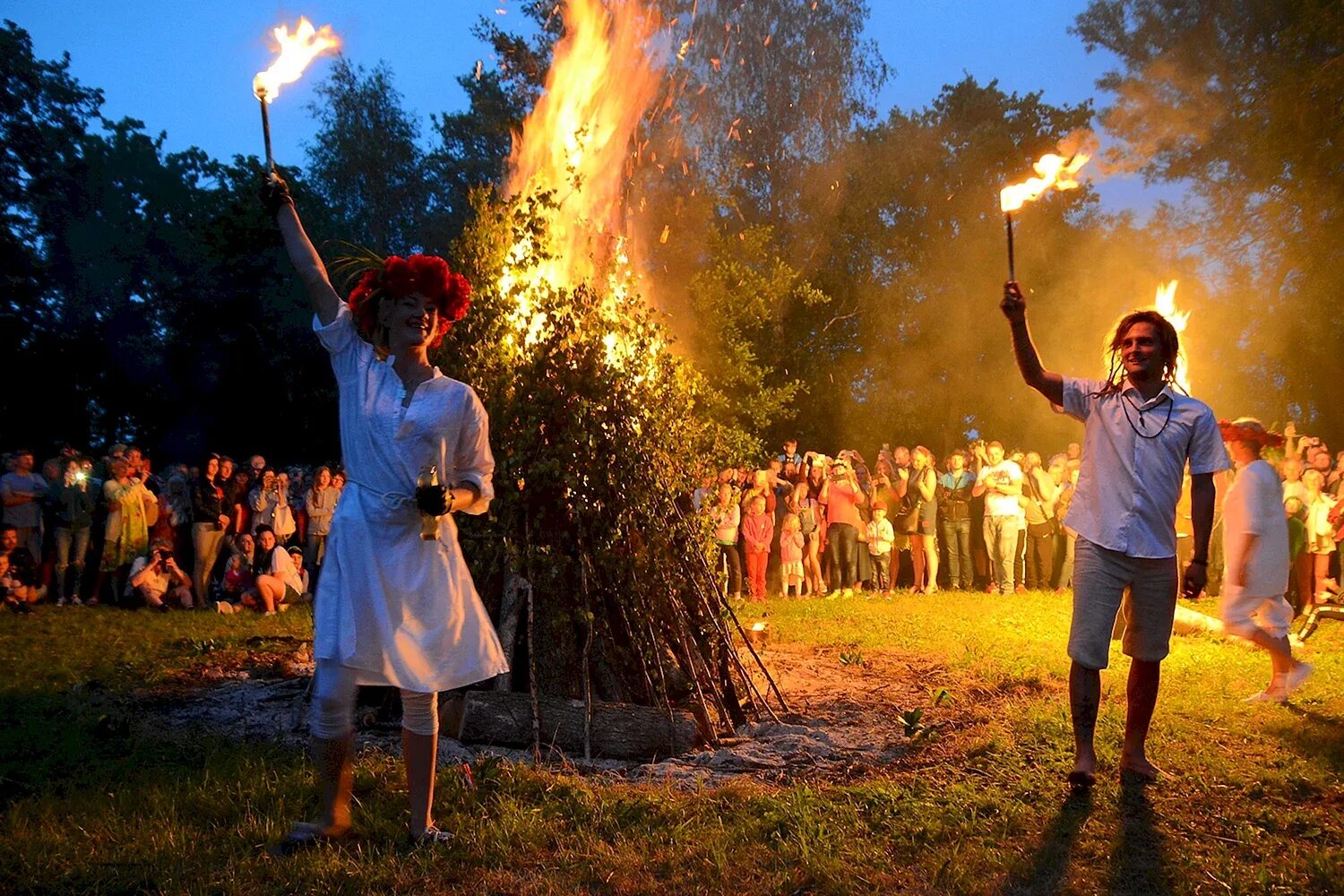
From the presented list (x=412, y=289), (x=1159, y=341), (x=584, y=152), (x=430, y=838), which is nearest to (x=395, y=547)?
(x=412, y=289)

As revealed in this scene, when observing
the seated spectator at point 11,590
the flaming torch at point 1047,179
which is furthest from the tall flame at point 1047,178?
the seated spectator at point 11,590

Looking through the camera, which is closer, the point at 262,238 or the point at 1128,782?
the point at 1128,782

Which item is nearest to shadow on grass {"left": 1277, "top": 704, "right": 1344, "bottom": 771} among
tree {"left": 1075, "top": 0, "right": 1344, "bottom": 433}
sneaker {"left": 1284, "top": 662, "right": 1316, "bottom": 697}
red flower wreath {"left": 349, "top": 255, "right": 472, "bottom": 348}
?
sneaker {"left": 1284, "top": 662, "right": 1316, "bottom": 697}

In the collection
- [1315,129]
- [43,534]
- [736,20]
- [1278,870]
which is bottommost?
[1278,870]

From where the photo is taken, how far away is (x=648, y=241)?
64.2 ft

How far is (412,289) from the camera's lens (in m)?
3.99

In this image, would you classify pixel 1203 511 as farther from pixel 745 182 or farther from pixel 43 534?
pixel 745 182

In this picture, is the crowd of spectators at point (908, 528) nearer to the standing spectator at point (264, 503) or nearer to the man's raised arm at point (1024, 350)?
the standing spectator at point (264, 503)

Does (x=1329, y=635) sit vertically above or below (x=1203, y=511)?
below

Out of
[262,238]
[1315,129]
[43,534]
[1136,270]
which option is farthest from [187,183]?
[1315,129]

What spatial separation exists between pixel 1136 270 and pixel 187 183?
108ft

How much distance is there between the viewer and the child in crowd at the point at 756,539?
14156 millimetres

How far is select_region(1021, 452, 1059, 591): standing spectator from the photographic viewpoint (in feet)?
47.3

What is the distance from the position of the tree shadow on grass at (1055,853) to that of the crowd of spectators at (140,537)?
10061 mm
